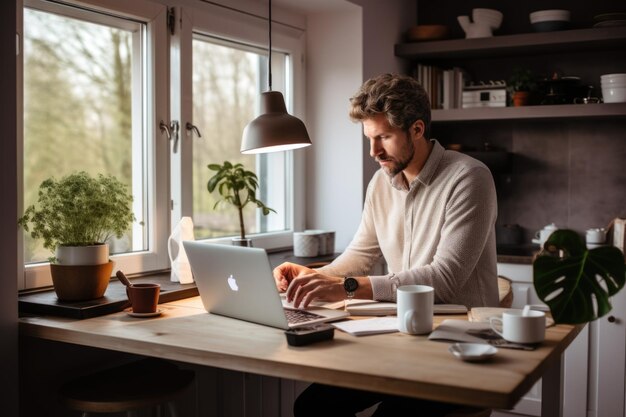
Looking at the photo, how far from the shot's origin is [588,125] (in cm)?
413

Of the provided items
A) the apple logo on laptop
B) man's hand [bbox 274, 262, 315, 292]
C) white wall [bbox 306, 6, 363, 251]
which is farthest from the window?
the apple logo on laptop

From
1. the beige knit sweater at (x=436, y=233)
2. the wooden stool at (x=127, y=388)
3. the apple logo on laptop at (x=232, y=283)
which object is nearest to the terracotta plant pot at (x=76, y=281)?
the wooden stool at (x=127, y=388)

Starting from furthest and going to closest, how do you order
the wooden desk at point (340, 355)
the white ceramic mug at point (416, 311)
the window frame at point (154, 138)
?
the window frame at point (154, 138), the white ceramic mug at point (416, 311), the wooden desk at point (340, 355)

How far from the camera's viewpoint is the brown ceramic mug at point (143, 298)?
2193 millimetres

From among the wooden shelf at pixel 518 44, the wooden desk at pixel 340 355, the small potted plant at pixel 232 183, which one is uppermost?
the wooden shelf at pixel 518 44

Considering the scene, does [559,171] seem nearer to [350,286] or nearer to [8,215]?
[350,286]

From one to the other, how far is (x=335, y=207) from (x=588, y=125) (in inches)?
59.5

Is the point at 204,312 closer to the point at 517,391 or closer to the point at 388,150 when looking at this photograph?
the point at 388,150

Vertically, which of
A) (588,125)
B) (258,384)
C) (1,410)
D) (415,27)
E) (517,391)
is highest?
(415,27)

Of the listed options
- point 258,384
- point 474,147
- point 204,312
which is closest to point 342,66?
point 474,147

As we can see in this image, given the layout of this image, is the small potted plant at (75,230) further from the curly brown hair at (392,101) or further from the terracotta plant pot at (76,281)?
the curly brown hair at (392,101)

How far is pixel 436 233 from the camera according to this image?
2.50m

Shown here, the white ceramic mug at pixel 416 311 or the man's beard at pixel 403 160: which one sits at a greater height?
the man's beard at pixel 403 160

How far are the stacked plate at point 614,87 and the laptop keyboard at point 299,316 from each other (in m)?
2.43
